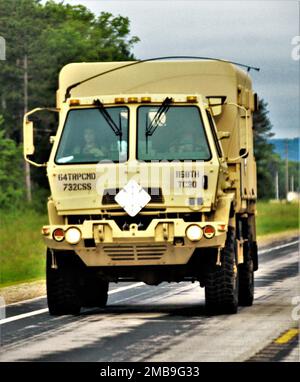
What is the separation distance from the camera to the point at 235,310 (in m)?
19.1

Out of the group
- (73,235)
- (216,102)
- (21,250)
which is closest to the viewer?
(73,235)

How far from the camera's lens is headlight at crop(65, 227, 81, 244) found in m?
18.2

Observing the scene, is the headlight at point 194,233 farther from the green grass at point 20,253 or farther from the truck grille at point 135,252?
the green grass at point 20,253

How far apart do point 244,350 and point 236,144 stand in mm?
5965

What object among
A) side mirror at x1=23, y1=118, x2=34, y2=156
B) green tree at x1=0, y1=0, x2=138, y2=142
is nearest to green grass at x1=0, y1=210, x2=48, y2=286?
side mirror at x1=23, y1=118, x2=34, y2=156

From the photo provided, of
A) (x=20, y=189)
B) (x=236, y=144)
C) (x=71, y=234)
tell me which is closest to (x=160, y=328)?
(x=71, y=234)

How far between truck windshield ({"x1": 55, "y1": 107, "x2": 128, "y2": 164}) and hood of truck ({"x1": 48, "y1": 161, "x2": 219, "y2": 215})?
0.20 metres

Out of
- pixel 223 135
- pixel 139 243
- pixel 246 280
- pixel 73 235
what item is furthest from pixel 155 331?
pixel 246 280

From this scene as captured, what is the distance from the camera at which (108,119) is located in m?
18.9

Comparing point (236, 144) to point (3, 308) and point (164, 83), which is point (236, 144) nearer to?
point (164, 83)

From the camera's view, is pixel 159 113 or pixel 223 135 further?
pixel 223 135

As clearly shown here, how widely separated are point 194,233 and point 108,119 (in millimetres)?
1988

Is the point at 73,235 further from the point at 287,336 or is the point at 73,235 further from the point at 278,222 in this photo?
the point at 278,222

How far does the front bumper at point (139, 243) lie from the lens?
59.6 ft
